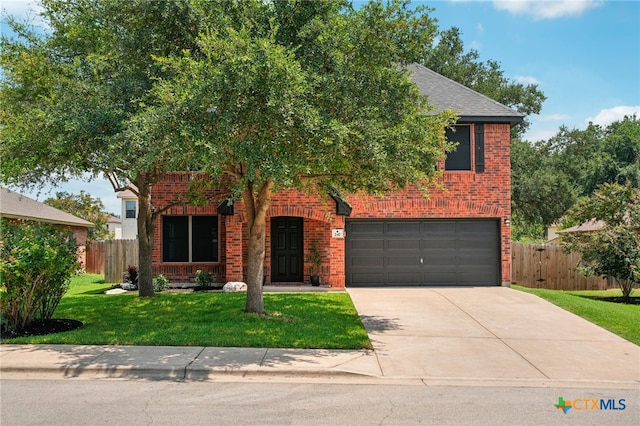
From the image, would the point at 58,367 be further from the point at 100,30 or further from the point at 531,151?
the point at 531,151

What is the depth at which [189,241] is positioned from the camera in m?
16.8

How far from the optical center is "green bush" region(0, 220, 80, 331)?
882cm

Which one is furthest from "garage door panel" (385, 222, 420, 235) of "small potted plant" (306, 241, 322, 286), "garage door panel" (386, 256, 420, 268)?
"small potted plant" (306, 241, 322, 286)

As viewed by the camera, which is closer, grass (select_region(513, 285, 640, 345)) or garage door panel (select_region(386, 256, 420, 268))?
grass (select_region(513, 285, 640, 345))

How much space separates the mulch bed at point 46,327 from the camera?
9.07 metres

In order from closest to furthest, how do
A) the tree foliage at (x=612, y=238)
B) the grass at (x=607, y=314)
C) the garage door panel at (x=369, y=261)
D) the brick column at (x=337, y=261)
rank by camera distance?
1. the grass at (x=607, y=314)
2. the tree foliage at (x=612, y=238)
3. the brick column at (x=337, y=261)
4. the garage door panel at (x=369, y=261)

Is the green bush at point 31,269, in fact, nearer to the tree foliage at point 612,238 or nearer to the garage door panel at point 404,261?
the garage door panel at point 404,261

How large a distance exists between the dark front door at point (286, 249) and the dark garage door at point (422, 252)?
64.3 inches

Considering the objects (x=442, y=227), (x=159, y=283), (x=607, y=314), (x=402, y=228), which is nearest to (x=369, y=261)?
(x=402, y=228)

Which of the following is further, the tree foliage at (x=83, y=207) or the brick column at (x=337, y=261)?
the tree foliage at (x=83, y=207)

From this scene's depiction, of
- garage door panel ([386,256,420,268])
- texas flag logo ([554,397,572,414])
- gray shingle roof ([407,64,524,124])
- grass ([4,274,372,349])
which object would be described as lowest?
texas flag logo ([554,397,572,414])

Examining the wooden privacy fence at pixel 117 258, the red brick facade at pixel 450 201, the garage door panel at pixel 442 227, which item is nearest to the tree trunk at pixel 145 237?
the red brick facade at pixel 450 201

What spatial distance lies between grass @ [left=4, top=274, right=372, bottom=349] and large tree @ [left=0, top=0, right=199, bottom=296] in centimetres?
296

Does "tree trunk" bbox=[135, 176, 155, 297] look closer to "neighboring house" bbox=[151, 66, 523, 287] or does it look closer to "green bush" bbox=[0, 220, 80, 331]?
"neighboring house" bbox=[151, 66, 523, 287]
